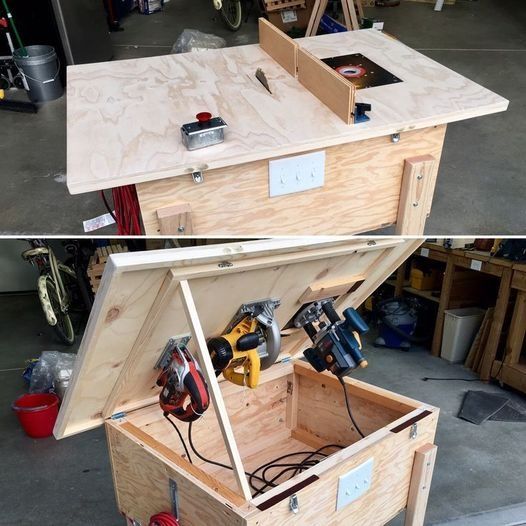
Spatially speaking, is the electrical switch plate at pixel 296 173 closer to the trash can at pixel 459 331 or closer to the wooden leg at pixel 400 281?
the trash can at pixel 459 331

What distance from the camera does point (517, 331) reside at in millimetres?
3594

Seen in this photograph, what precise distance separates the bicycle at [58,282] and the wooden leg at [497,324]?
9.40ft

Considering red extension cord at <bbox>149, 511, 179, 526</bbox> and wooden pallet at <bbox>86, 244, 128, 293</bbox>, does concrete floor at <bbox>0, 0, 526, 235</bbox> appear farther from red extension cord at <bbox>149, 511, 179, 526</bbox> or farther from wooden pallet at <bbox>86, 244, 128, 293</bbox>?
red extension cord at <bbox>149, 511, 179, 526</bbox>

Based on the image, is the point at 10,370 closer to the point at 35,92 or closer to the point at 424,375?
the point at 35,92

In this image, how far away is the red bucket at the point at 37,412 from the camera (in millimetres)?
3256

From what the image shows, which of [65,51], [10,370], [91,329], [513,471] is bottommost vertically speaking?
[10,370]

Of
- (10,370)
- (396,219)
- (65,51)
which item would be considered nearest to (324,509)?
(396,219)

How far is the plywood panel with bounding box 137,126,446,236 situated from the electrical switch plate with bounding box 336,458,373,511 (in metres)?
0.91

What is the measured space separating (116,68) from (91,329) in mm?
1604

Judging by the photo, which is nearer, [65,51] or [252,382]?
[252,382]

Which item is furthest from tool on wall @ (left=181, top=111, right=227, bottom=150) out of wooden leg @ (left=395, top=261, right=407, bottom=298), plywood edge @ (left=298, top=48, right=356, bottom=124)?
wooden leg @ (left=395, top=261, right=407, bottom=298)

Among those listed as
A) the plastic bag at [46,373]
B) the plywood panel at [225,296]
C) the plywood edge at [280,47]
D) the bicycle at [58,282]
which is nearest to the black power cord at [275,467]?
the plywood panel at [225,296]

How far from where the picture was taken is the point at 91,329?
1269mm

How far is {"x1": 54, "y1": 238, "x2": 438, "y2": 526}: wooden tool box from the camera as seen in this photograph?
1.24m
